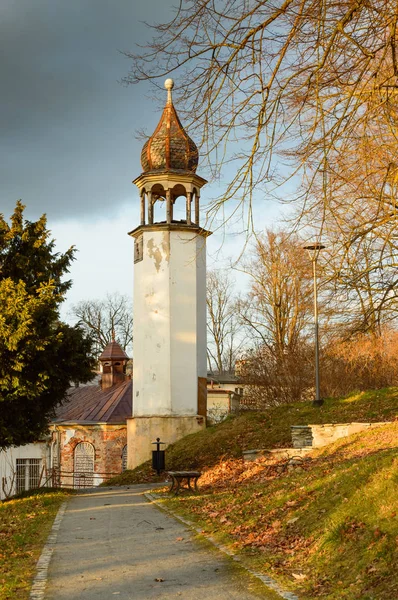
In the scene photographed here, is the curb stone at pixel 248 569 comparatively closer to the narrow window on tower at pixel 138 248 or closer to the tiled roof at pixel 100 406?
the narrow window on tower at pixel 138 248

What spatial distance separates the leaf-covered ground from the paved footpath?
51 cm

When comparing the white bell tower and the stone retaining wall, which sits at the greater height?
the white bell tower

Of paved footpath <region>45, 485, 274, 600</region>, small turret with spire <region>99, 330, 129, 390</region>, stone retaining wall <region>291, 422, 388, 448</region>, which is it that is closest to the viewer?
paved footpath <region>45, 485, 274, 600</region>

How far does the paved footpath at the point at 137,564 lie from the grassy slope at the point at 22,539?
28 cm

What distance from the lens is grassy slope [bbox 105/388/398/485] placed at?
23.4 metres

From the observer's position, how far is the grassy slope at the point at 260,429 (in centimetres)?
2344

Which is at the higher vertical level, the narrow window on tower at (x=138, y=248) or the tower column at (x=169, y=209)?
the tower column at (x=169, y=209)

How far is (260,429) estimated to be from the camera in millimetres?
25562

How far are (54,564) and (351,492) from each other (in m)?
3.80

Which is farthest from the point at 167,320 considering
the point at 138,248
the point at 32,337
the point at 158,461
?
the point at 32,337

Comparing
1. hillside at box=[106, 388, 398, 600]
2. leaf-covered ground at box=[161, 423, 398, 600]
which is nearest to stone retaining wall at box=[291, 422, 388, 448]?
hillside at box=[106, 388, 398, 600]

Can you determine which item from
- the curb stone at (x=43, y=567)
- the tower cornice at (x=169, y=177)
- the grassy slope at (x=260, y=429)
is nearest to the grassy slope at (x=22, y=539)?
the curb stone at (x=43, y=567)

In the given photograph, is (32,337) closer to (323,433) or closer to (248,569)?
(323,433)

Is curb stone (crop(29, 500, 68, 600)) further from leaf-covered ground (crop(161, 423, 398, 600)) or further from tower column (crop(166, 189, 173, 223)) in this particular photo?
tower column (crop(166, 189, 173, 223))
